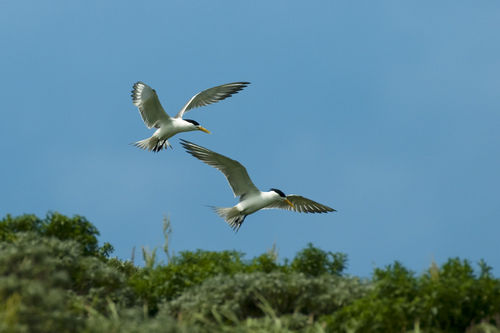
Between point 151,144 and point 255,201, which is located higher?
point 151,144

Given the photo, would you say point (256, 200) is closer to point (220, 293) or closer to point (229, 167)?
point (229, 167)

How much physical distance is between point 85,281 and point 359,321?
451cm

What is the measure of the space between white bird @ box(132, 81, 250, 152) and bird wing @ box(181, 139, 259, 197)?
333 centimetres

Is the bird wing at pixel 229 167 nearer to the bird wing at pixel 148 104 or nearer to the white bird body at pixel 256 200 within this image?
the white bird body at pixel 256 200

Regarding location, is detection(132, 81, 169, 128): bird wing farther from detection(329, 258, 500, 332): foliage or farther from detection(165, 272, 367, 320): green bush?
detection(329, 258, 500, 332): foliage

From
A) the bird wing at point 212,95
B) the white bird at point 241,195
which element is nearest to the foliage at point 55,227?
the white bird at point 241,195

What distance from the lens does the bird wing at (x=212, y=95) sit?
20.1 m

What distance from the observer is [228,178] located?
16.2 m

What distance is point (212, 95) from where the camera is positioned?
20.5 metres

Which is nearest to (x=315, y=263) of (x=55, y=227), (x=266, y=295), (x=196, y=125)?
(x=266, y=295)

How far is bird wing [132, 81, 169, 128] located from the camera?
19.0 metres

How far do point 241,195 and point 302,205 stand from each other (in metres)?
1.74

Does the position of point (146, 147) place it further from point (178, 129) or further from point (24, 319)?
point (24, 319)

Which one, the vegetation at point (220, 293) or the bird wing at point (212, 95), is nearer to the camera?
the vegetation at point (220, 293)
